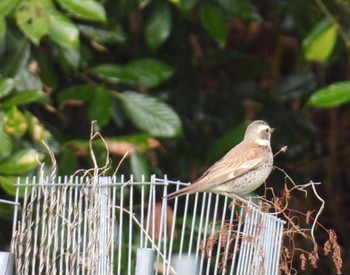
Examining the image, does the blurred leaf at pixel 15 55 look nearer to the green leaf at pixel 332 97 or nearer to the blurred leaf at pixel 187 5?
the blurred leaf at pixel 187 5

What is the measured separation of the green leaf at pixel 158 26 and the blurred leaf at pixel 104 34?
0.15 metres

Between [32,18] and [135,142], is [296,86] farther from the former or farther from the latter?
[32,18]

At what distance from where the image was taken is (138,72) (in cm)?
723

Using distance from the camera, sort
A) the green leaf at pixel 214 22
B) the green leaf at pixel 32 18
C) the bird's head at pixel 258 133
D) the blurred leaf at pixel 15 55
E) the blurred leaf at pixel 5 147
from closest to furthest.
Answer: the green leaf at pixel 32 18 → the blurred leaf at pixel 5 147 → the bird's head at pixel 258 133 → the blurred leaf at pixel 15 55 → the green leaf at pixel 214 22

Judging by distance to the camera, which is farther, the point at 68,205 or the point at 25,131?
the point at 25,131

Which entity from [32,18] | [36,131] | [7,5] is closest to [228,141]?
[36,131]

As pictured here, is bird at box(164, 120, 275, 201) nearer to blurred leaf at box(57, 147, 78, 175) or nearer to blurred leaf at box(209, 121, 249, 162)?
blurred leaf at box(209, 121, 249, 162)

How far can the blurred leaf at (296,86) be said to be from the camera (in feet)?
27.8

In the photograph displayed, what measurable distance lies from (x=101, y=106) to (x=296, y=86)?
6.24 feet

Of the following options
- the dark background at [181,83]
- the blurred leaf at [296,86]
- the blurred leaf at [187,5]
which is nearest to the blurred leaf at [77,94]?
the dark background at [181,83]

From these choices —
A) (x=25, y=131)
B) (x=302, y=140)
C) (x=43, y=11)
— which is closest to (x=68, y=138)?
(x=25, y=131)

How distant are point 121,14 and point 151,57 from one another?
2.25ft

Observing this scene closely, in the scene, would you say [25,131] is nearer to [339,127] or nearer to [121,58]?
[121,58]

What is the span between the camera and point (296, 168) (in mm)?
9305
